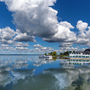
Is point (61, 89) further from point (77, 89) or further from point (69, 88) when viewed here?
point (77, 89)

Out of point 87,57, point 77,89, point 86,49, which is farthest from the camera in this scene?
point 86,49

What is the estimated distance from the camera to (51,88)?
17578mm

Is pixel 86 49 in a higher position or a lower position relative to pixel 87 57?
higher

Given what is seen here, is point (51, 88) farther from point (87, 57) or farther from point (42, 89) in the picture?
point (87, 57)

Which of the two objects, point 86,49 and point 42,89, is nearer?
point 42,89

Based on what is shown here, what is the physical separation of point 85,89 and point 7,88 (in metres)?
16.5

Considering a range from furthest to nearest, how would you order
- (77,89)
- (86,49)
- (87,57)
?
(86,49), (87,57), (77,89)

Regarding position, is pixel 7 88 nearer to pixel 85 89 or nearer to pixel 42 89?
pixel 42 89

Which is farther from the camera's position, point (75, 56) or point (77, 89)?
point (75, 56)

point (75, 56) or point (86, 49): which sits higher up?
point (86, 49)

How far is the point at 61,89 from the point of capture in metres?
17.0

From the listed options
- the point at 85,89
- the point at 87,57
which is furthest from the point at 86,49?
the point at 85,89

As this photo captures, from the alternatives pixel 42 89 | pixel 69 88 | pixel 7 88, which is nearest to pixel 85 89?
pixel 69 88

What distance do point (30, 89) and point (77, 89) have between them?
9.73m
